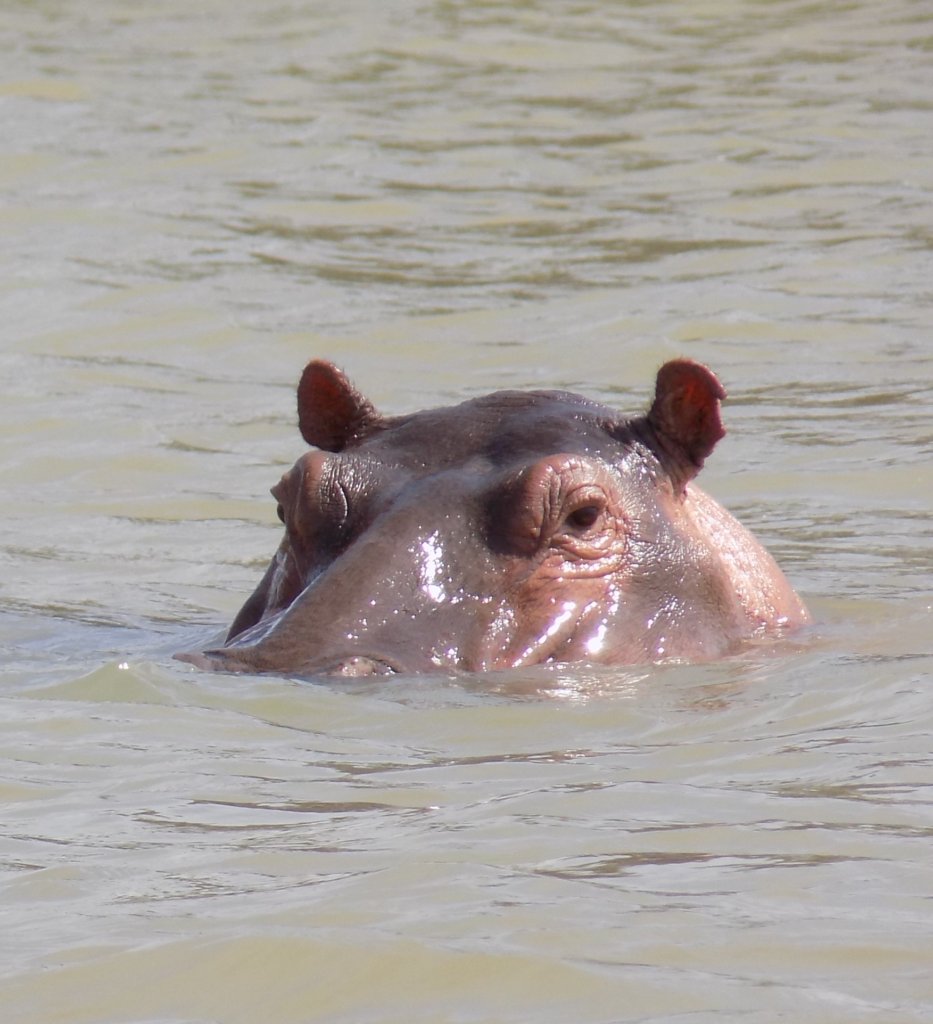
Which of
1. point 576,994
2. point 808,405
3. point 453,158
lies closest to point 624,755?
point 576,994

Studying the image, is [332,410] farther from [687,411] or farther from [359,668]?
[359,668]

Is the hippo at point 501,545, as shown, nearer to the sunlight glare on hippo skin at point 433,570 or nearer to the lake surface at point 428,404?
the sunlight glare on hippo skin at point 433,570

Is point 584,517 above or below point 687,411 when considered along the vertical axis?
below

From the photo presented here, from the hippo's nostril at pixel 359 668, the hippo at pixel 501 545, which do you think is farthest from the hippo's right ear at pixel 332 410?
the hippo's nostril at pixel 359 668

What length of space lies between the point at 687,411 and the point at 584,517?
519 mm

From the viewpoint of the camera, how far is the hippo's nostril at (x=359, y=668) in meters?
5.67

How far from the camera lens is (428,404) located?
38.6 ft

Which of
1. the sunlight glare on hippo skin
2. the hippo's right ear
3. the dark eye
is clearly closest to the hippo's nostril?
the sunlight glare on hippo skin

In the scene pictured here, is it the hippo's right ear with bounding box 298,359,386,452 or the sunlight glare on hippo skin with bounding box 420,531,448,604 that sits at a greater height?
the hippo's right ear with bounding box 298,359,386,452

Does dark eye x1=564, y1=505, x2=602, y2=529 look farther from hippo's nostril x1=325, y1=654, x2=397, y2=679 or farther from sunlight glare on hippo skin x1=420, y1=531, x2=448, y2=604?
hippo's nostril x1=325, y1=654, x2=397, y2=679

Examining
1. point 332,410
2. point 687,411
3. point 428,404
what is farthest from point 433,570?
point 428,404

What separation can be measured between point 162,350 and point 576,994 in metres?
9.87

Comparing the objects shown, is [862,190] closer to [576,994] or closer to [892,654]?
[892,654]

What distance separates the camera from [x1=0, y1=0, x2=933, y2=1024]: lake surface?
12.6 feet
